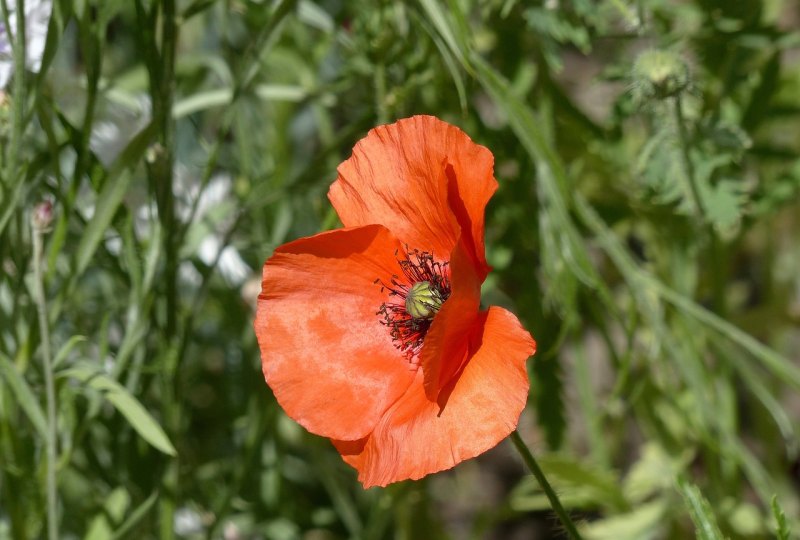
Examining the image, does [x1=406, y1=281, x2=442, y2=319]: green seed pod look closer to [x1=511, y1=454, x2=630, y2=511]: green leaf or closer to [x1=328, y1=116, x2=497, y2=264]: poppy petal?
[x1=328, y1=116, x2=497, y2=264]: poppy petal

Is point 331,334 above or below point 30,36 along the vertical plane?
below

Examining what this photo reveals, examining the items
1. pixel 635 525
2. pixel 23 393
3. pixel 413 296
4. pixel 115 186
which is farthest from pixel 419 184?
pixel 635 525

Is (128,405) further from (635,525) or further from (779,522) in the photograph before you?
(635,525)

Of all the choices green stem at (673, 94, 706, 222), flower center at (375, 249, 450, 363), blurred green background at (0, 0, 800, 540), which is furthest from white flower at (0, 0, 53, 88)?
green stem at (673, 94, 706, 222)

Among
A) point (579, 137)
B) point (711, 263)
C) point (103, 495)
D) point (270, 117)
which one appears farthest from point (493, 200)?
point (103, 495)

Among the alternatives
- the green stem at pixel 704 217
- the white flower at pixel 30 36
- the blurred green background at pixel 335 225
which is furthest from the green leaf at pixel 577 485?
the white flower at pixel 30 36

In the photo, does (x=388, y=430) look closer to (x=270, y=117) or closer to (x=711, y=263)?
(x=711, y=263)

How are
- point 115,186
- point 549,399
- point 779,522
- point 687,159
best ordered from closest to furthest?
point 779,522 < point 115,186 < point 687,159 < point 549,399

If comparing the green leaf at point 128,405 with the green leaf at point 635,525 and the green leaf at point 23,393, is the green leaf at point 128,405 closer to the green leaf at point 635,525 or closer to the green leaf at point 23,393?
the green leaf at point 23,393
